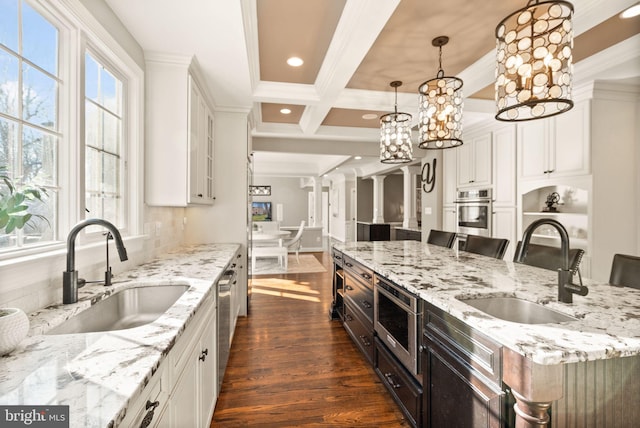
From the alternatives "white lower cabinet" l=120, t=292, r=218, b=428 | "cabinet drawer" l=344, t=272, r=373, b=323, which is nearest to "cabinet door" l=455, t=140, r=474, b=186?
"cabinet drawer" l=344, t=272, r=373, b=323

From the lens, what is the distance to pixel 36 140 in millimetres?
1337

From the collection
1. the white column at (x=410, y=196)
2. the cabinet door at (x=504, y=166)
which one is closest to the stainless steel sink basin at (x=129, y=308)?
the cabinet door at (x=504, y=166)

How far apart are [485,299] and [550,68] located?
3.54 feet

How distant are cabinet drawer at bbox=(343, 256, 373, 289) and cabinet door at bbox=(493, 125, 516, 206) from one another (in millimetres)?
2570

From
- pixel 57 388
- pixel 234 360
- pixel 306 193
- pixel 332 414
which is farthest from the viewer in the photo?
pixel 306 193

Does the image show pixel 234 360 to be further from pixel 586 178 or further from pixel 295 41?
pixel 586 178

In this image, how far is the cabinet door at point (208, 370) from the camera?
152cm

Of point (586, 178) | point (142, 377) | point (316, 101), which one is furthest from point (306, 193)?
point (142, 377)

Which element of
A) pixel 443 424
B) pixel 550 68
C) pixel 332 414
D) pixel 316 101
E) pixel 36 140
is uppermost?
pixel 316 101

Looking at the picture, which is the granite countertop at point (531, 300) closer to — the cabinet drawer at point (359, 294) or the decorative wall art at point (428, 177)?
the cabinet drawer at point (359, 294)

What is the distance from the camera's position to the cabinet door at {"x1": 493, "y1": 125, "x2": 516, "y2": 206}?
13.2 feet

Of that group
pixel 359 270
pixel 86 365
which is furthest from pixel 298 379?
pixel 86 365

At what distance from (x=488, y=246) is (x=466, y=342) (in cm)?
173

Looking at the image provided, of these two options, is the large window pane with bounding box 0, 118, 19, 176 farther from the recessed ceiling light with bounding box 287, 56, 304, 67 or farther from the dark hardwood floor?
the recessed ceiling light with bounding box 287, 56, 304, 67
